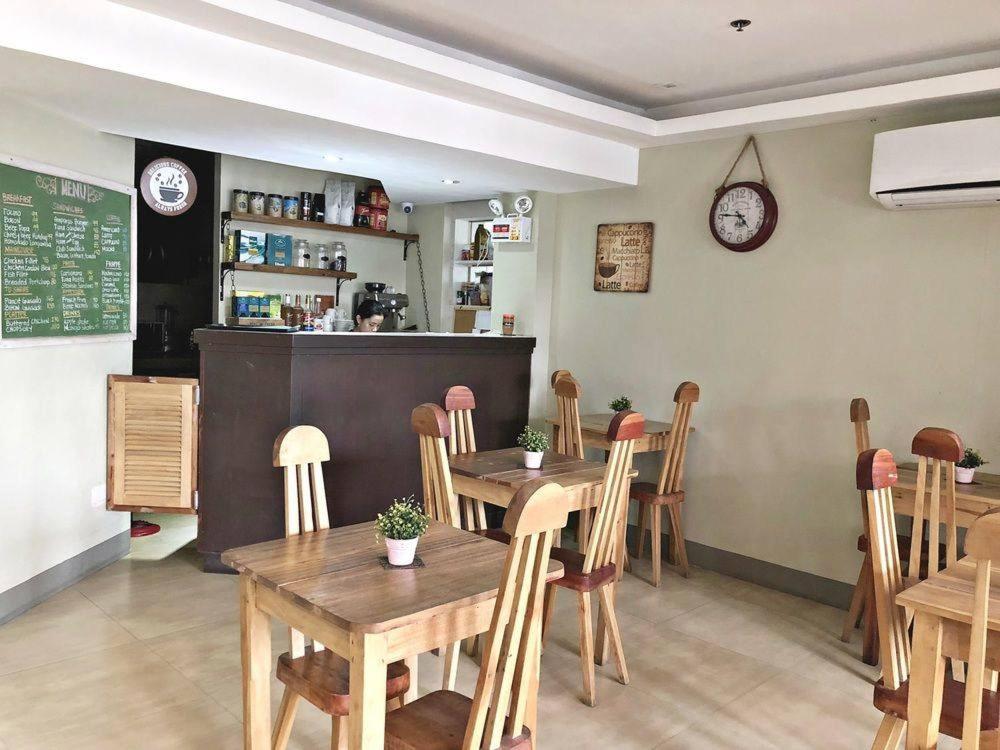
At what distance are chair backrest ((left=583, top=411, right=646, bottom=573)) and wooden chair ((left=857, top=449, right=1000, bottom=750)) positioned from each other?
0.85 metres

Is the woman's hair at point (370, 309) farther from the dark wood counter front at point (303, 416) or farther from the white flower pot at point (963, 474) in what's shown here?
the white flower pot at point (963, 474)

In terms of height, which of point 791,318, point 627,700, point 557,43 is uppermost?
point 557,43

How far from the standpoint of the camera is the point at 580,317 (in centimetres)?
552

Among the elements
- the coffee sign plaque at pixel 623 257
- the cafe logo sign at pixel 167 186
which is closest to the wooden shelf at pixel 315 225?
the cafe logo sign at pixel 167 186

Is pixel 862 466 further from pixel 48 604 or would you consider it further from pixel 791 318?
pixel 48 604

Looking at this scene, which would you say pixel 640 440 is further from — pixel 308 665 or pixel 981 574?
pixel 981 574

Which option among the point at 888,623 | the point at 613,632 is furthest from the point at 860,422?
the point at 888,623

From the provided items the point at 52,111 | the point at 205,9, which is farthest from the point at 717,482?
the point at 52,111

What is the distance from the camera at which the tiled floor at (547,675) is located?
2777mm

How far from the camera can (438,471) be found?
117 inches

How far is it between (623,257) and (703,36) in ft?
5.94

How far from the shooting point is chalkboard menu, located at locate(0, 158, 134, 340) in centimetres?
350

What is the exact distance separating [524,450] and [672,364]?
71.4 inches

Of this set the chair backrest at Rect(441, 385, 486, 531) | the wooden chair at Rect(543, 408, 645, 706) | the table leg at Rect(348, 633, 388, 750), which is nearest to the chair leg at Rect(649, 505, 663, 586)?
the chair backrest at Rect(441, 385, 486, 531)
